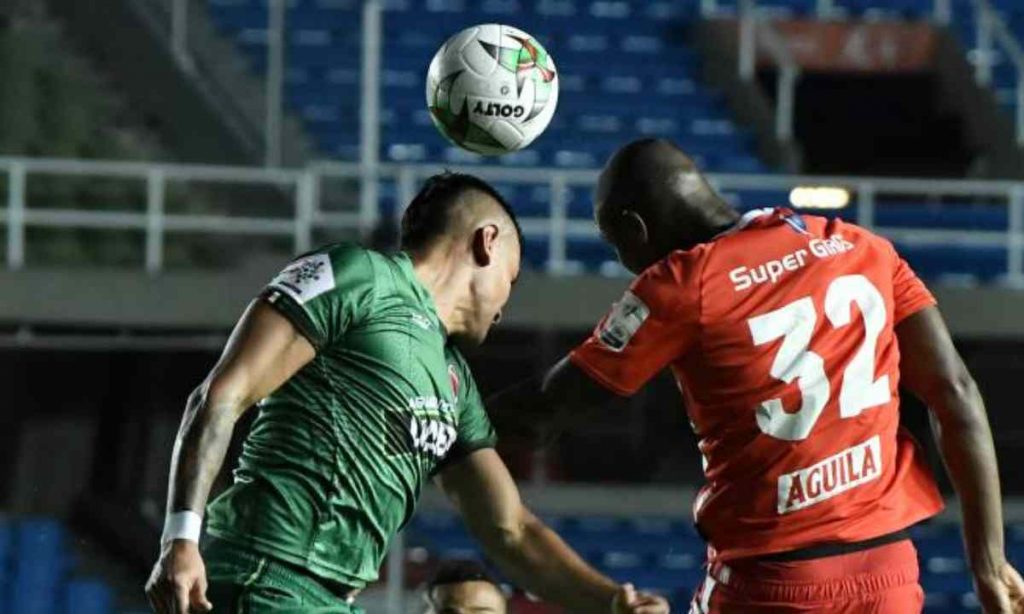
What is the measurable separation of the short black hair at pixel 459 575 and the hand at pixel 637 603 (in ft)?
7.62

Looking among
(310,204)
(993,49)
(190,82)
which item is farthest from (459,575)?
(993,49)

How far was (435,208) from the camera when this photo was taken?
197 inches

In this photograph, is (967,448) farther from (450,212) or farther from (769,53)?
(769,53)

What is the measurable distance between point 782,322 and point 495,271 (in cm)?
64

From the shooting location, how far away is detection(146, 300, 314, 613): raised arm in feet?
14.0

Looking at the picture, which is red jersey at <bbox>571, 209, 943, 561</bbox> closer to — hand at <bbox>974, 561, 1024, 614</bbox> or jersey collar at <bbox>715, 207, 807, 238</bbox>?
jersey collar at <bbox>715, 207, 807, 238</bbox>

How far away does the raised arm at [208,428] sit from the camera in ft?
14.0

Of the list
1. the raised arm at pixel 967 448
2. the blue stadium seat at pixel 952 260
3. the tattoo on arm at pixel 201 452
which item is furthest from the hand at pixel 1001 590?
the blue stadium seat at pixel 952 260

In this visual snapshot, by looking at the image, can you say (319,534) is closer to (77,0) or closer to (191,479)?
(191,479)

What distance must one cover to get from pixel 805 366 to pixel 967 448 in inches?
16.5

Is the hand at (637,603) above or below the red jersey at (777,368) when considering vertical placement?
below

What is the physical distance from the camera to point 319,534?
4.66m

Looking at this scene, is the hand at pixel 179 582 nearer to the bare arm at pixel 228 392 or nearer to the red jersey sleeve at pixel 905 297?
the bare arm at pixel 228 392

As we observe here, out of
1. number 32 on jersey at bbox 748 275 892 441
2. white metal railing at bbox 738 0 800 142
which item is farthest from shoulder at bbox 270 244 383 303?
white metal railing at bbox 738 0 800 142
